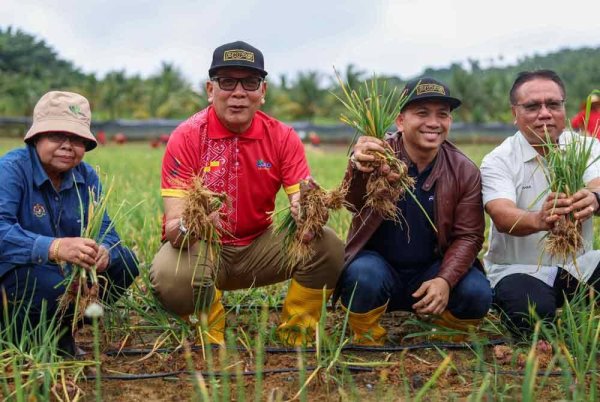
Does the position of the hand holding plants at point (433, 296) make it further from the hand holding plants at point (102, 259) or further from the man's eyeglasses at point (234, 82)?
the hand holding plants at point (102, 259)

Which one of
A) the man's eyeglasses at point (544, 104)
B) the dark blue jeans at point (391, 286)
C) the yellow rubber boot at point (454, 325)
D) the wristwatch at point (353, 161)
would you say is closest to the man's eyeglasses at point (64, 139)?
the wristwatch at point (353, 161)

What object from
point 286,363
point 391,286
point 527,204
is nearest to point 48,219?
point 286,363

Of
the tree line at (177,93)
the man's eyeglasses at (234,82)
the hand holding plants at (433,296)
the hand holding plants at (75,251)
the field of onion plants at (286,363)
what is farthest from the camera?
the tree line at (177,93)

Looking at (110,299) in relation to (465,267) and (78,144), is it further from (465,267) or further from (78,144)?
(465,267)

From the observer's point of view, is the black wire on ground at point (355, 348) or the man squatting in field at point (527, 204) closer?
the black wire on ground at point (355, 348)

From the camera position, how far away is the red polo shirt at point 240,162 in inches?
113

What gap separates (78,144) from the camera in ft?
8.61

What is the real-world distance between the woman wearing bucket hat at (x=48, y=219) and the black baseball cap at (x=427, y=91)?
4.26ft

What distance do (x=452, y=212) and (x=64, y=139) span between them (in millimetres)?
1591

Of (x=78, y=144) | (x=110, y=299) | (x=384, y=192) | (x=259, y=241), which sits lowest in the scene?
(x=110, y=299)

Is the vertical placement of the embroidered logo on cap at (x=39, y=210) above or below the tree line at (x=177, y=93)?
below

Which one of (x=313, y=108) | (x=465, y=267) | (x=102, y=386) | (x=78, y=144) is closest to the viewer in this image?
(x=102, y=386)

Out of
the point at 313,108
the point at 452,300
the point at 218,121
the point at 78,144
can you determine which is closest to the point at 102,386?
the point at 78,144

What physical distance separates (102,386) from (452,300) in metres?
1.41
